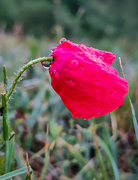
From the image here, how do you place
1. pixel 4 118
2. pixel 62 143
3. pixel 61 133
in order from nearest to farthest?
1. pixel 4 118
2. pixel 62 143
3. pixel 61 133

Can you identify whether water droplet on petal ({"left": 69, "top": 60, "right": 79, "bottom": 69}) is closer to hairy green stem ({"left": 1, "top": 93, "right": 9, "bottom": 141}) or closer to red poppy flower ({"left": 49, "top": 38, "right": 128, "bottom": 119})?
red poppy flower ({"left": 49, "top": 38, "right": 128, "bottom": 119})

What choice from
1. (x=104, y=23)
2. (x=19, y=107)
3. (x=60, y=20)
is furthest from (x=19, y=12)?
(x=19, y=107)

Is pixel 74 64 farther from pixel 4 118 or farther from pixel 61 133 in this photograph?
pixel 61 133

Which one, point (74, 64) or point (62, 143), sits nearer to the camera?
point (74, 64)

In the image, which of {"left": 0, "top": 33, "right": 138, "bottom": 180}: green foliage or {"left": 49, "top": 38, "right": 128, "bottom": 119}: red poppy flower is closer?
{"left": 49, "top": 38, "right": 128, "bottom": 119}: red poppy flower

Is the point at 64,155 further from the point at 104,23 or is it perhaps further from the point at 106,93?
the point at 104,23

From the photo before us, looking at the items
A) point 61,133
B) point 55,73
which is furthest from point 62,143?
point 55,73

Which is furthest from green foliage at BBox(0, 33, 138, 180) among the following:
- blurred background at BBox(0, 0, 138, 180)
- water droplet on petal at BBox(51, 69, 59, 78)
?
water droplet on petal at BBox(51, 69, 59, 78)

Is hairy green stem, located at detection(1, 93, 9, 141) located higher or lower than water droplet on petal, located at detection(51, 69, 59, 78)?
lower
